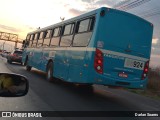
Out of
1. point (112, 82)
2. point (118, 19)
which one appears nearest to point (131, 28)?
point (118, 19)

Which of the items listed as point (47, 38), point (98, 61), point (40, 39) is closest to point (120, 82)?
point (98, 61)

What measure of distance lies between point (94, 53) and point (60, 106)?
8.50ft

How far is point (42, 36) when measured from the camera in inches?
817

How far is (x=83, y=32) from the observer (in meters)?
12.7

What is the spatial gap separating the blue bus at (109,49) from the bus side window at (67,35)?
0.14 metres

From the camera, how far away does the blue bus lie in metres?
11.5

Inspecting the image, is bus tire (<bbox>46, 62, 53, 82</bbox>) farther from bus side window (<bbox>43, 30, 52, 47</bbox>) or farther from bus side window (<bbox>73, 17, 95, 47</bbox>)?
bus side window (<bbox>73, 17, 95, 47</bbox>)

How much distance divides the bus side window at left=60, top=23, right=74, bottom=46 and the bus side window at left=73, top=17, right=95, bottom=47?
0.69 metres

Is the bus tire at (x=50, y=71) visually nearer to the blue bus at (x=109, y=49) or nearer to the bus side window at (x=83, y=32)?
the blue bus at (x=109, y=49)

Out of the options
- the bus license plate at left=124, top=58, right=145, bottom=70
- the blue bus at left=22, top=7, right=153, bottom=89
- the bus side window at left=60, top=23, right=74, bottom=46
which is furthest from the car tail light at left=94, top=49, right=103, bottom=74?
the bus side window at left=60, top=23, right=74, bottom=46

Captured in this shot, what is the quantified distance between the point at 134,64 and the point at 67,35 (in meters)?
3.89

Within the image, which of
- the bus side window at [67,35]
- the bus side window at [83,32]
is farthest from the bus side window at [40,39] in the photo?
the bus side window at [83,32]

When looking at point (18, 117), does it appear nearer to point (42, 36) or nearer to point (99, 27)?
point (99, 27)

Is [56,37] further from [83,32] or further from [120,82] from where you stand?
[120,82]
